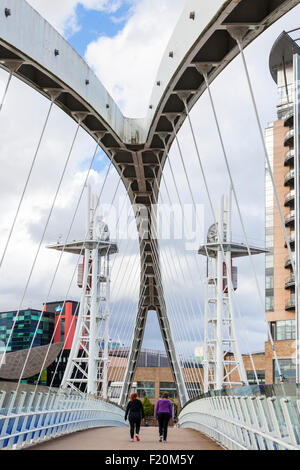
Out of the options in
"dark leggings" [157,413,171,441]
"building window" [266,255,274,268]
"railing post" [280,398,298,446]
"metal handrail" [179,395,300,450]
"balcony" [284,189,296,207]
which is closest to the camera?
"railing post" [280,398,298,446]

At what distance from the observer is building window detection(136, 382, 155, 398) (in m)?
86.6

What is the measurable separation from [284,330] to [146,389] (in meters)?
33.2

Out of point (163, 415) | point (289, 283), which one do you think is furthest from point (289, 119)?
point (163, 415)

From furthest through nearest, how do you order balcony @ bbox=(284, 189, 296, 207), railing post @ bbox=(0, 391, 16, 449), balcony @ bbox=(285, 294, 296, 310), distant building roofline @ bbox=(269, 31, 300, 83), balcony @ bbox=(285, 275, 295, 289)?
distant building roofline @ bbox=(269, 31, 300, 83), balcony @ bbox=(284, 189, 296, 207), balcony @ bbox=(285, 294, 296, 310), balcony @ bbox=(285, 275, 295, 289), railing post @ bbox=(0, 391, 16, 449)

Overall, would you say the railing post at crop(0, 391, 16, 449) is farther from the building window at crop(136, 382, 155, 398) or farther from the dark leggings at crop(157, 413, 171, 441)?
the building window at crop(136, 382, 155, 398)

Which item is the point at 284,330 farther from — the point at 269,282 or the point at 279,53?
the point at 279,53

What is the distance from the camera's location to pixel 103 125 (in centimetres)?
2169

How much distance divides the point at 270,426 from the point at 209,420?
9.95 m

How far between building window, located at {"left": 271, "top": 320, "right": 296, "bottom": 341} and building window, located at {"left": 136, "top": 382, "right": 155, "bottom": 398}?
31015 millimetres

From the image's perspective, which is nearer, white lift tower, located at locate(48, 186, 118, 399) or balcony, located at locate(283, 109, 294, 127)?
white lift tower, located at locate(48, 186, 118, 399)

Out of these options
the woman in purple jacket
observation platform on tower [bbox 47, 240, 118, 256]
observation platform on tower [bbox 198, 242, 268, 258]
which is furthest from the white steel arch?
observation platform on tower [bbox 198, 242, 268, 258]

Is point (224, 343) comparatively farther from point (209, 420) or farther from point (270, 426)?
point (270, 426)

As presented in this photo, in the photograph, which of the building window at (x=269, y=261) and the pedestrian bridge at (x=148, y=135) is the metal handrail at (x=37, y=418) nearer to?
the pedestrian bridge at (x=148, y=135)

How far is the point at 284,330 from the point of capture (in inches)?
2291
